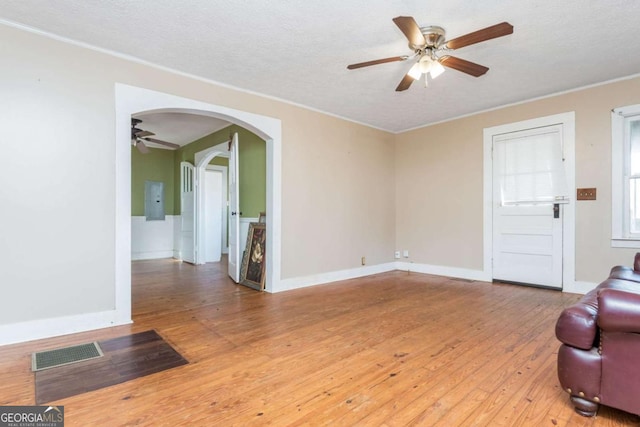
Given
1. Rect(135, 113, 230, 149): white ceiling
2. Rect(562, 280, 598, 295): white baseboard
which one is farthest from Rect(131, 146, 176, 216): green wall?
Rect(562, 280, 598, 295): white baseboard

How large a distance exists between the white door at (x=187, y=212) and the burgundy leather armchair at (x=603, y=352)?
6.34 metres

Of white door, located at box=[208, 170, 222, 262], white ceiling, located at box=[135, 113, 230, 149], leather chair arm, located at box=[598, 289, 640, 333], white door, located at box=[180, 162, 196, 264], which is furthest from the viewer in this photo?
white door, located at box=[208, 170, 222, 262]

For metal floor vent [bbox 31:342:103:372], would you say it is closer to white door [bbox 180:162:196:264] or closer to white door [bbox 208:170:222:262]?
white door [bbox 180:162:196:264]

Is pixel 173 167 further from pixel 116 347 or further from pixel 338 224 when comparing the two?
pixel 116 347

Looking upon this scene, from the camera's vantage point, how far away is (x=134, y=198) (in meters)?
7.30

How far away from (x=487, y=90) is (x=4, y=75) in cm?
493

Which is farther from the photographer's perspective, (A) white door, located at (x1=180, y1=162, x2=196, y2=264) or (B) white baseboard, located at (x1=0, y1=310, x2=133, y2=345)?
(A) white door, located at (x1=180, y1=162, x2=196, y2=264)

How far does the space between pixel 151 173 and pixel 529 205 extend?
7.64m

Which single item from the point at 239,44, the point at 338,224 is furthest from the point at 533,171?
the point at 239,44

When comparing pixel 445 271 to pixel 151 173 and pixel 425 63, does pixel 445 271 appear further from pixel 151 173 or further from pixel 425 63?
pixel 151 173

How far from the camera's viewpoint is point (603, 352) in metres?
1.57

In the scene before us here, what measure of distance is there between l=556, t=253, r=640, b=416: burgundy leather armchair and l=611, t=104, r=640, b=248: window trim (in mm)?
2879

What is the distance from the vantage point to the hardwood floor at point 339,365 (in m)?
1.65

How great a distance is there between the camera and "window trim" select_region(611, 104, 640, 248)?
148 inches
